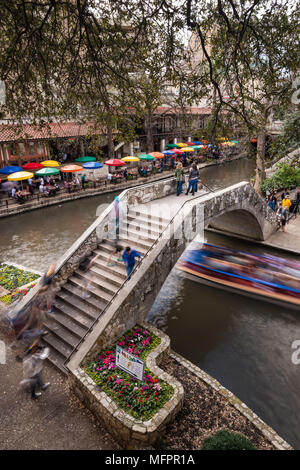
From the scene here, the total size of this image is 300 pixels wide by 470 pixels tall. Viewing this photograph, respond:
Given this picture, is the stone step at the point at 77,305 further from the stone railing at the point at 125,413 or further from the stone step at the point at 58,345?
the stone railing at the point at 125,413

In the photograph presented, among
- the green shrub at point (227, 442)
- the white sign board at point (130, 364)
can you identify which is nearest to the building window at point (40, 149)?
the white sign board at point (130, 364)

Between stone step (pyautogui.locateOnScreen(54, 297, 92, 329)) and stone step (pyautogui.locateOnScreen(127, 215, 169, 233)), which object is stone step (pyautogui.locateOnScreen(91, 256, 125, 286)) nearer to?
stone step (pyautogui.locateOnScreen(54, 297, 92, 329))

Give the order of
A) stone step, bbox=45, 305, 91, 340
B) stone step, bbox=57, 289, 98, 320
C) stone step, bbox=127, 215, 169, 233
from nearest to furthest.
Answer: stone step, bbox=45, 305, 91, 340
stone step, bbox=57, 289, 98, 320
stone step, bbox=127, 215, 169, 233

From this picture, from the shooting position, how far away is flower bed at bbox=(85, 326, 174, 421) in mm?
6508

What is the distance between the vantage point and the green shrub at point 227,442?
228 inches

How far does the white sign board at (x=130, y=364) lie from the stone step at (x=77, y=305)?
7.18 feet

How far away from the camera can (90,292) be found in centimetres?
959

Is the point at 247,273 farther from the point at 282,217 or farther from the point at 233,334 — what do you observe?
the point at 282,217

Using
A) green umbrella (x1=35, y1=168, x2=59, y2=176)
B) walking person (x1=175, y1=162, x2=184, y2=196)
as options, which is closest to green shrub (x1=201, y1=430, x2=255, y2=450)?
walking person (x1=175, y1=162, x2=184, y2=196)

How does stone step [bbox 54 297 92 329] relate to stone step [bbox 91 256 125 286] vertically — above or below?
below

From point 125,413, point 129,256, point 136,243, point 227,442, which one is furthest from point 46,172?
point 227,442

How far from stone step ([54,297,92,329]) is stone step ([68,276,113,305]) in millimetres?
546

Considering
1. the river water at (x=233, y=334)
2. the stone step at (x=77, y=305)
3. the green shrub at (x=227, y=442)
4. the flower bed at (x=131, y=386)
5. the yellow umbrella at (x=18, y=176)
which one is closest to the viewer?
the green shrub at (x=227, y=442)

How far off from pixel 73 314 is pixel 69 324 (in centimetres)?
33
